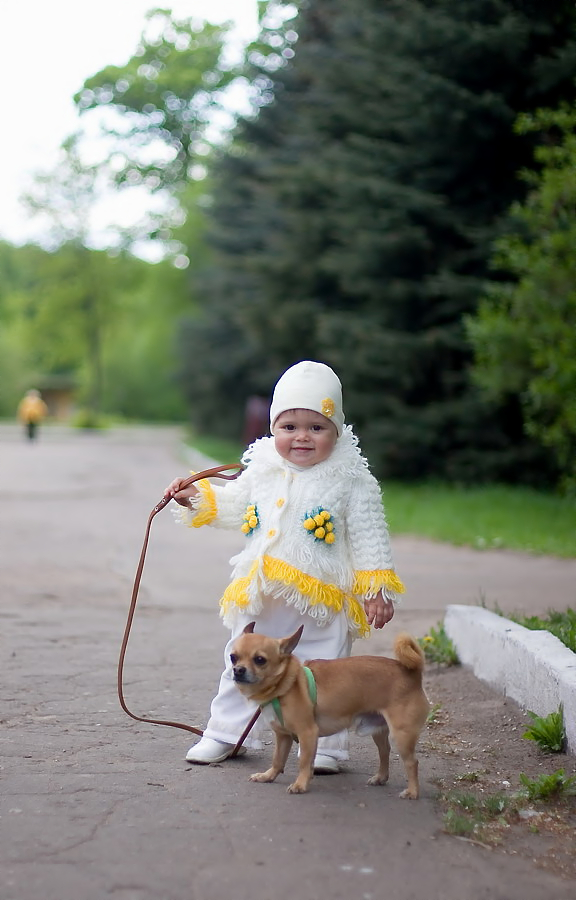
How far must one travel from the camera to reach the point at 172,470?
23734 mm

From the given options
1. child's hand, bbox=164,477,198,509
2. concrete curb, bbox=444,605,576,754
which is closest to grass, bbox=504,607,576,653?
concrete curb, bbox=444,605,576,754

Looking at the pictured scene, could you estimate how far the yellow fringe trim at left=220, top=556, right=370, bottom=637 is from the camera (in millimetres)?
4266

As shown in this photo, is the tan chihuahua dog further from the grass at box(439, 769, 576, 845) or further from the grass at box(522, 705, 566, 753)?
the grass at box(522, 705, 566, 753)

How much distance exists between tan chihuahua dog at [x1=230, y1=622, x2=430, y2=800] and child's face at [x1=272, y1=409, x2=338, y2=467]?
32.7 inches

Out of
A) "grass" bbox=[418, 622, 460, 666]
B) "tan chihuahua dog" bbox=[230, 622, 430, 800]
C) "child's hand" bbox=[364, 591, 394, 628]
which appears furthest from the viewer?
"grass" bbox=[418, 622, 460, 666]

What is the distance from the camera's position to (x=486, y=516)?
13320 millimetres

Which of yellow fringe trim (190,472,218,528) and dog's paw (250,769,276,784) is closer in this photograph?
dog's paw (250,769,276,784)

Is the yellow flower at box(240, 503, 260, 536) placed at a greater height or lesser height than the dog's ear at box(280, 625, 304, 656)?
greater

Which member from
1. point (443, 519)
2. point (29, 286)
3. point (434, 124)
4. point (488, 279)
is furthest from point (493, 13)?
point (29, 286)

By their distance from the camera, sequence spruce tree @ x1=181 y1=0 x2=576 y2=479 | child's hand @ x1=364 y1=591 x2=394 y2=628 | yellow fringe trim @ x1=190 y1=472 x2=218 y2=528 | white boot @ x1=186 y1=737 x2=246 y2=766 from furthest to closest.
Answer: spruce tree @ x1=181 y1=0 x2=576 y2=479, yellow fringe trim @ x1=190 y1=472 x2=218 y2=528, white boot @ x1=186 y1=737 x2=246 y2=766, child's hand @ x1=364 y1=591 x2=394 y2=628

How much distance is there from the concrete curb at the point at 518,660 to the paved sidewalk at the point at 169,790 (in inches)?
24.6

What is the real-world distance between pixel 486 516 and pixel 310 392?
9301mm

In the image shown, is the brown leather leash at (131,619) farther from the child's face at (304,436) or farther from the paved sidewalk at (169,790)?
the child's face at (304,436)

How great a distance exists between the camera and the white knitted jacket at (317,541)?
4273 millimetres
